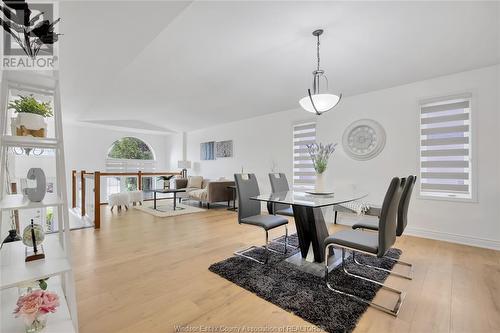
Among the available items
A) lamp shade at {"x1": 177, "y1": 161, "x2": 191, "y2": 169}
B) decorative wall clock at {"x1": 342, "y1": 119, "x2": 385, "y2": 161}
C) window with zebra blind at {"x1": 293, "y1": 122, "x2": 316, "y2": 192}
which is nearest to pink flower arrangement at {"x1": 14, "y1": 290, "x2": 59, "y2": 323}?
window with zebra blind at {"x1": 293, "y1": 122, "x2": 316, "y2": 192}

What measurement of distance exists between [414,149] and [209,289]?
3.58 meters

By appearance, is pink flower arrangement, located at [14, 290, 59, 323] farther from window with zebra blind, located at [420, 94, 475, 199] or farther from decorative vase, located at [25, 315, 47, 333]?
window with zebra blind, located at [420, 94, 475, 199]

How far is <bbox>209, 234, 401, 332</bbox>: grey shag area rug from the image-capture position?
160cm

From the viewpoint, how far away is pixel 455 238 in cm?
318

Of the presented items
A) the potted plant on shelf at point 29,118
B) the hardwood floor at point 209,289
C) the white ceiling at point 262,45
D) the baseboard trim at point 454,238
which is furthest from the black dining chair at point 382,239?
the potted plant on shelf at point 29,118

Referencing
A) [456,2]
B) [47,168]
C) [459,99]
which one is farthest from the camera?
[47,168]

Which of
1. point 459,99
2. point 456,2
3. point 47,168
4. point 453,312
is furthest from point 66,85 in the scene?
point 459,99

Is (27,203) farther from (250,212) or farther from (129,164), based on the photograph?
(129,164)

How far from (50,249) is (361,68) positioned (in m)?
3.94

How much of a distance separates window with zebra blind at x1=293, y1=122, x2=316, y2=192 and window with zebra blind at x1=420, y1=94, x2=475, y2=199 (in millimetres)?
1856

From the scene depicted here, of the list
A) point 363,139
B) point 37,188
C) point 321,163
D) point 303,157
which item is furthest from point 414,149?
point 37,188

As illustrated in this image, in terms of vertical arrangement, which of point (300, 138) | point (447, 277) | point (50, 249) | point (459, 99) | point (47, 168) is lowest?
point (447, 277)

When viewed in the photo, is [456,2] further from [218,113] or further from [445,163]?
[218,113]

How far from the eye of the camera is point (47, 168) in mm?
5551
